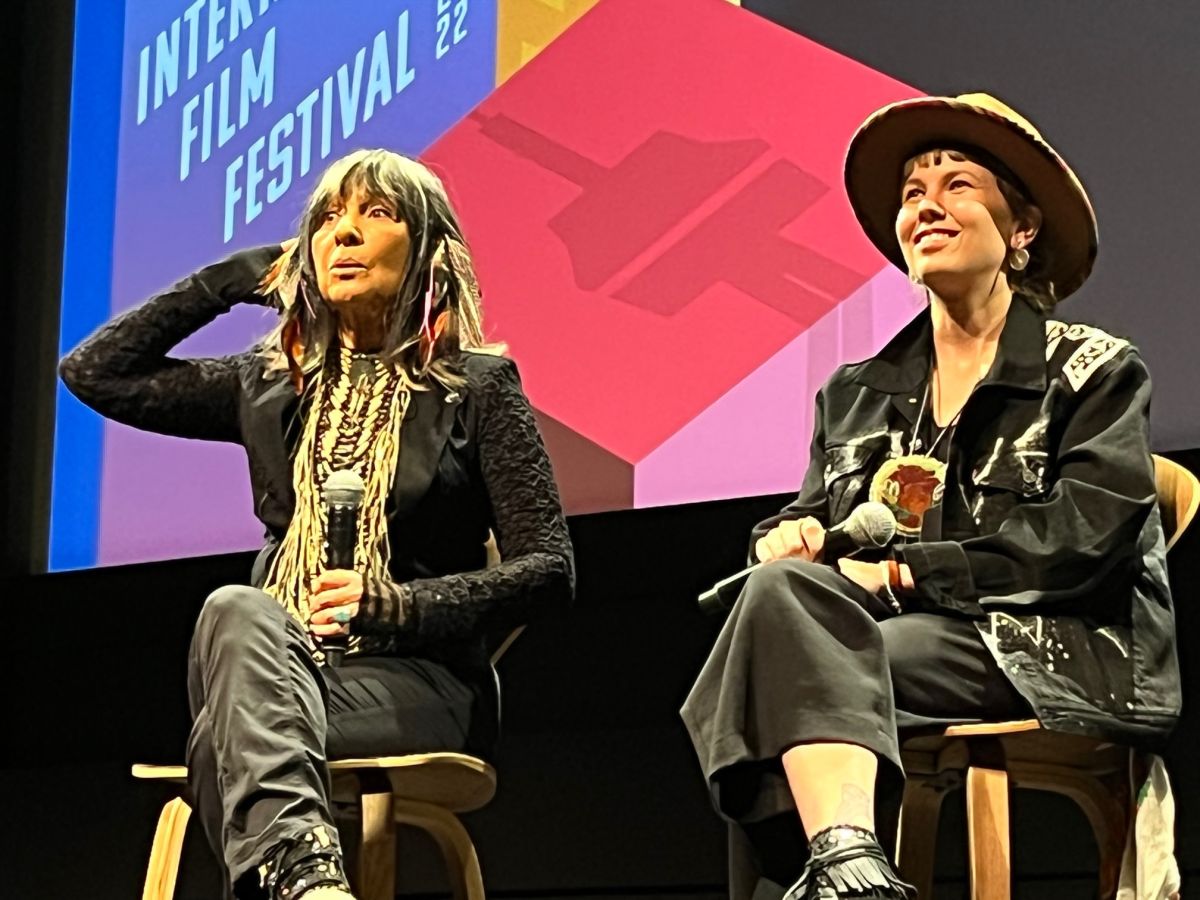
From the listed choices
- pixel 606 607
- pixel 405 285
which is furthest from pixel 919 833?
pixel 606 607

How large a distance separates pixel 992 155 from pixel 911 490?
1.48ft

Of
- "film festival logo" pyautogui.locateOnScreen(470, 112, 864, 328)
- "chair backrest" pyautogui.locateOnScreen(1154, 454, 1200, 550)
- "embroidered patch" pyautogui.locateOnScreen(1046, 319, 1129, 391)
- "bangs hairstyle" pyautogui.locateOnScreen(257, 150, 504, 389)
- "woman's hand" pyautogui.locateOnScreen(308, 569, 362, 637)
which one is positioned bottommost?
"woman's hand" pyautogui.locateOnScreen(308, 569, 362, 637)

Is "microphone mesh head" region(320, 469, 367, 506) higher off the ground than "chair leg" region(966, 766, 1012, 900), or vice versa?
"microphone mesh head" region(320, 469, 367, 506)

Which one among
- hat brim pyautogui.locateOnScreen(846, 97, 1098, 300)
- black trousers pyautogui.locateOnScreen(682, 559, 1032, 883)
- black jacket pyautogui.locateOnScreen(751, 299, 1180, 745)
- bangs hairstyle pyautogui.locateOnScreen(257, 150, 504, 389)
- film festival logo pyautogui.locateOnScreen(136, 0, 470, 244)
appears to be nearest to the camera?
black trousers pyautogui.locateOnScreen(682, 559, 1032, 883)

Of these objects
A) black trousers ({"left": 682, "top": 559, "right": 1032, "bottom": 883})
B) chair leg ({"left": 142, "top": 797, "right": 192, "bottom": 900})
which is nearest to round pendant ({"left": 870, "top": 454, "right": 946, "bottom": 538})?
black trousers ({"left": 682, "top": 559, "right": 1032, "bottom": 883})

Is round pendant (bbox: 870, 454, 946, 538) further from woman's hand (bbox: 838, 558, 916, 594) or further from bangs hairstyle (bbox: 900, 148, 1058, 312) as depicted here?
bangs hairstyle (bbox: 900, 148, 1058, 312)

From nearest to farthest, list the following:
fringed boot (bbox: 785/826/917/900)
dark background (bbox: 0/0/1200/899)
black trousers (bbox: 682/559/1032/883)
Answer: fringed boot (bbox: 785/826/917/900) < black trousers (bbox: 682/559/1032/883) < dark background (bbox: 0/0/1200/899)

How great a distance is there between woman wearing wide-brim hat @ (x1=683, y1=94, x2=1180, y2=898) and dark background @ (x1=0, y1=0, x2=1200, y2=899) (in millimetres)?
519

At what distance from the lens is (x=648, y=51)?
322 cm

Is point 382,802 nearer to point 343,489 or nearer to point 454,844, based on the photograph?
point 454,844

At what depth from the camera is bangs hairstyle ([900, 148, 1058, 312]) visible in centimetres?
228

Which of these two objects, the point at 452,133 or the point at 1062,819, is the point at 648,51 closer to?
the point at 452,133

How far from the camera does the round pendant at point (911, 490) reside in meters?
2.16

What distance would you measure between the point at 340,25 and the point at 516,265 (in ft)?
2.34
